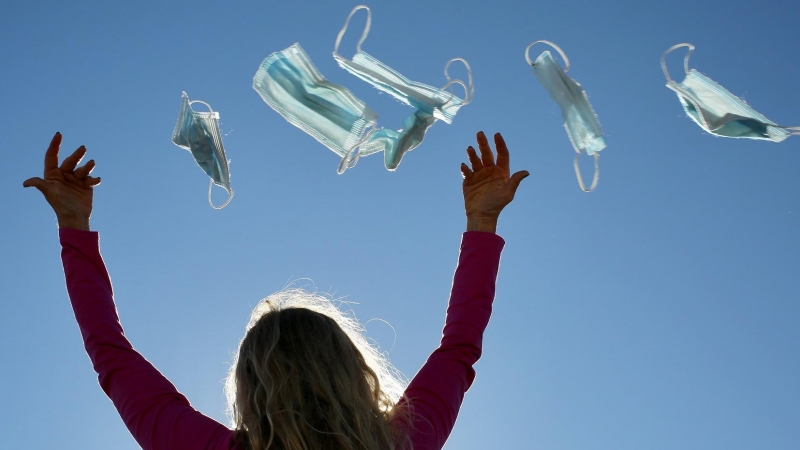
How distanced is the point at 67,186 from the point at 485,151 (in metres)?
1.95

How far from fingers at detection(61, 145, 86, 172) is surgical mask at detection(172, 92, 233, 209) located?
1.62 metres

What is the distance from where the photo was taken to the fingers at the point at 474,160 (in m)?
3.93

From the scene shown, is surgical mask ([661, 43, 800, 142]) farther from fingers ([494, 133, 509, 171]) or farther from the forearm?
the forearm

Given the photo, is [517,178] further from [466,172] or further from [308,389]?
[308,389]

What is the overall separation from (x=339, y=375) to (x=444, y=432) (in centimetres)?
49

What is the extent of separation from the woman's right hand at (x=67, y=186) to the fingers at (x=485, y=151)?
1.82 meters

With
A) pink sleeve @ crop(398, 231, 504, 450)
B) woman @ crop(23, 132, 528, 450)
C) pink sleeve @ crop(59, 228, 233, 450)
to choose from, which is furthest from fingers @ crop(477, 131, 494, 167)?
pink sleeve @ crop(59, 228, 233, 450)

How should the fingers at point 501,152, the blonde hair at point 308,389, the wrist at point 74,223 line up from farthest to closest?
the fingers at point 501,152 < the wrist at point 74,223 < the blonde hair at point 308,389

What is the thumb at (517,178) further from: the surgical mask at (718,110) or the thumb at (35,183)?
the thumb at (35,183)

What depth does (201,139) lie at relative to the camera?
18.0ft

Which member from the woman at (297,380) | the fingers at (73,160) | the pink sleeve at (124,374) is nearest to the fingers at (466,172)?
the woman at (297,380)

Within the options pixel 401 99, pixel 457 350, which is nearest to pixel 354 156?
pixel 401 99

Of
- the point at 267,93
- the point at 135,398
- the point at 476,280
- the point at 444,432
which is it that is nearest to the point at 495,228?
the point at 476,280

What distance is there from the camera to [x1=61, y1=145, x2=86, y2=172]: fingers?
371cm
